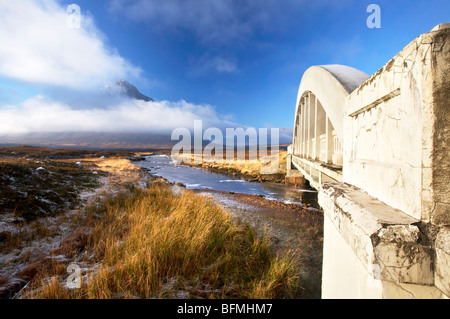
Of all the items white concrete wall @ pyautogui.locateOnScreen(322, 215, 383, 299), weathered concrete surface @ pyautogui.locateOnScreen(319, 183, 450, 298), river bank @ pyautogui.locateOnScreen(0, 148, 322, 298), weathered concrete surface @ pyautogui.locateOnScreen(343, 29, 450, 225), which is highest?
weathered concrete surface @ pyautogui.locateOnScreen(343, 29, 450, 225)

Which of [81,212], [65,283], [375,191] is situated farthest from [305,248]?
[81,212]

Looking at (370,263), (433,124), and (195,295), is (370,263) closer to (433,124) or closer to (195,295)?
(433,124)

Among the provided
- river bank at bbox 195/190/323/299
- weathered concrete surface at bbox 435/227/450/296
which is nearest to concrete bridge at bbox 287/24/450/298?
weathered concrete surface at bbox 435/227/450/296

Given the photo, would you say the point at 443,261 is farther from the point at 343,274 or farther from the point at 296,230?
the point at 296,230

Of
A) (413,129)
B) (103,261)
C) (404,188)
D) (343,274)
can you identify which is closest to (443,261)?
(404,188)

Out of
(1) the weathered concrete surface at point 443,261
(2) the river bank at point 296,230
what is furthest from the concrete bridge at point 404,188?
(2) the river bank at point 296,230

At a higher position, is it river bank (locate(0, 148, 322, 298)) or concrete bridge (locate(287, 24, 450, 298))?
concrete bridge (locate(287, 24, 450, 298))

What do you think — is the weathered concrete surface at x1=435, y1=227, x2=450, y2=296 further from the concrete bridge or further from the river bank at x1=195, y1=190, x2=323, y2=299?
the river bank at x1=195, y1=190, x2=323, y2=299

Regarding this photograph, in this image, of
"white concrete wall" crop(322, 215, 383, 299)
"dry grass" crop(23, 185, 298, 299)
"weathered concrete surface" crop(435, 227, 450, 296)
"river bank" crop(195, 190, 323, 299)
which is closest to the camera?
Result: "weathered concrete surface" crop(435, 227, 450, 296)

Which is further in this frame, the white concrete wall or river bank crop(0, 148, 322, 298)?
river bank crop(0, 148, 322, 298)

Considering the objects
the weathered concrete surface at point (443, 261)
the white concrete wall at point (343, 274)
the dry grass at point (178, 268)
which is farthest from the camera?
the dry grass at point (178, 268)

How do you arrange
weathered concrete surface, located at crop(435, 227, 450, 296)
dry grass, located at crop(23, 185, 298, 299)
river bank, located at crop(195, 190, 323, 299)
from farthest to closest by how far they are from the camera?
river bank, located at crop(195, 190, 323, 299)
dry grass, located at crop(23, 185, 298, 299)
weathered concrete surface, located at crop(435, 227, 450, 296)

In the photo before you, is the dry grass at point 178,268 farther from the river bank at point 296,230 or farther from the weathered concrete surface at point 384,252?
the weathered concrete surface at point 384,252

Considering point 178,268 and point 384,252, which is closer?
point 384,252
